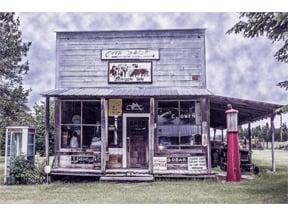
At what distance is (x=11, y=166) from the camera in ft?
35.3

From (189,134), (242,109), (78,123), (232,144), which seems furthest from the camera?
(242,109)

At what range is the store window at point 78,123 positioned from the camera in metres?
12.2

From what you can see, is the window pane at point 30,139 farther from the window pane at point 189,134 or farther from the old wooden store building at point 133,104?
the window pane at point 189,134

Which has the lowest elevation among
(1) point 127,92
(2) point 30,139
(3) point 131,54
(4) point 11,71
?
(2) point 30,139

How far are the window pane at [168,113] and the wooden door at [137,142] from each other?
0.72 meters

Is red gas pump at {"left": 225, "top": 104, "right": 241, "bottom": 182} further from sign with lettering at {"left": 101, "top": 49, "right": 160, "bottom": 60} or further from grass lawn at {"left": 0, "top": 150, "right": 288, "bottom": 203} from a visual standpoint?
sign with lettering at {"left": 101, "top": 49, "right": 160, "bottom": 60}

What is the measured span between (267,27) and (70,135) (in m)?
5.65

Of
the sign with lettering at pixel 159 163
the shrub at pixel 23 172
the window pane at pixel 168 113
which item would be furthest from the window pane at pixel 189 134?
the shrub at pixel 23 172

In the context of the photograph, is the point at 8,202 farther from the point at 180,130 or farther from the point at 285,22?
the point at 285,22

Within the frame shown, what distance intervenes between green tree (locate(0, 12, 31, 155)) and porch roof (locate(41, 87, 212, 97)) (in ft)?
2.30

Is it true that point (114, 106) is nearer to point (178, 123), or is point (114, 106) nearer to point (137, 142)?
point (137, 142)

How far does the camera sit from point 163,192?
31.0 ft

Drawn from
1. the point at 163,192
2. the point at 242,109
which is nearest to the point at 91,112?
the point at 163,192
